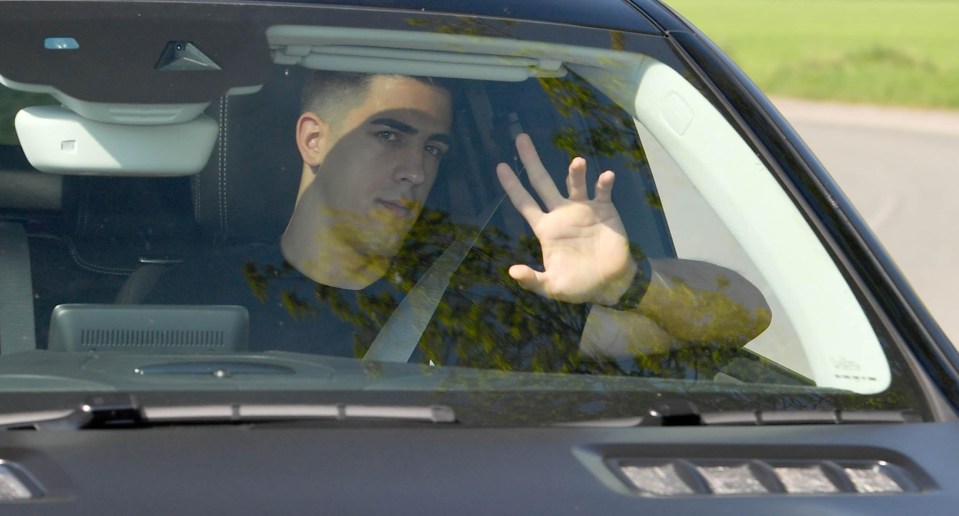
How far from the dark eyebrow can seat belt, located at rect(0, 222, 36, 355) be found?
1.87ft

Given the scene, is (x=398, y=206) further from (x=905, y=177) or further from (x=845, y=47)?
(x=845, y=47)

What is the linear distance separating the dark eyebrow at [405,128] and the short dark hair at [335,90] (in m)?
0.07

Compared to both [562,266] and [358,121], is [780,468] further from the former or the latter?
[358,121]

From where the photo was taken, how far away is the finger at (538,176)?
243 cm

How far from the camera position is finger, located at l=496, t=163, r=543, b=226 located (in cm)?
242

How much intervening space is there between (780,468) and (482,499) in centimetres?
35

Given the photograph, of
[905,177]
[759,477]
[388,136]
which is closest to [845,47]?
[905,177]

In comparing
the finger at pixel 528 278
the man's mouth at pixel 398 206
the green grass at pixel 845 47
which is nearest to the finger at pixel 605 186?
the finger at pixel 528 278

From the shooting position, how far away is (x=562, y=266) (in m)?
2.31

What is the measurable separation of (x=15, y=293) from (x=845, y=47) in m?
38.8

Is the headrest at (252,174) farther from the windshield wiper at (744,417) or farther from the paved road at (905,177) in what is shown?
the paved road at (905,177)

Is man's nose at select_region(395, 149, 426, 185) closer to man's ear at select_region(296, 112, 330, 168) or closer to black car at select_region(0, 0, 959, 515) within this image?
black car at select_region(0, 0, 959, 515)

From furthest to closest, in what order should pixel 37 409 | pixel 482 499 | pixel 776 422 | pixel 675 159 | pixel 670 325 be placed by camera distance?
1. pixel 675 159
2. pixel 670 325
3. pixel 776 422
4. pixel 37 409
5. pixel 482 499

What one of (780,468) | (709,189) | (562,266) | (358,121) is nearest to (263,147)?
(358,121)
